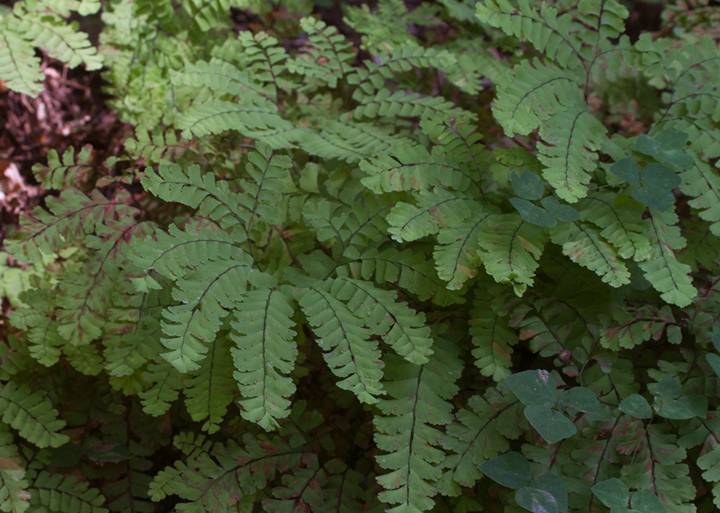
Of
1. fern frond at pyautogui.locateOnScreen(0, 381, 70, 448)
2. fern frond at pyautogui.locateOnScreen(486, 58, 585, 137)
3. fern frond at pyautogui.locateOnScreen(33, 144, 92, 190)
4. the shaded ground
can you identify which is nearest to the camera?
fern frond at pyautogui.locateOnScreen(486, 58, 585, 137)

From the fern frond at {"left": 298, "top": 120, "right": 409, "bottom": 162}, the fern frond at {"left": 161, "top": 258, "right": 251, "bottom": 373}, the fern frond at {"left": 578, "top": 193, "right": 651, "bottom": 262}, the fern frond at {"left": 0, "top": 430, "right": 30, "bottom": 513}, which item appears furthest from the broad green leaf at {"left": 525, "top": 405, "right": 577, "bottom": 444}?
the fern frond at {"left": 0, "top": 430, "right": 30, "bottom": 513}

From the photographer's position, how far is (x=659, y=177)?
157 cm

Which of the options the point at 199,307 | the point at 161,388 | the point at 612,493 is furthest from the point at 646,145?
the point at 161,388

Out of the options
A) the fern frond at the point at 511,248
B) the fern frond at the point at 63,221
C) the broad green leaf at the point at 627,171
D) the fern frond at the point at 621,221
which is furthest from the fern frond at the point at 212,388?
the broad green leaf at the point at 627,171

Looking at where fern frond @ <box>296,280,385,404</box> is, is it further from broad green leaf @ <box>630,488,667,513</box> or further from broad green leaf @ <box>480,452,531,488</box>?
broad green leaf @ <box>630,488,667,513</box>

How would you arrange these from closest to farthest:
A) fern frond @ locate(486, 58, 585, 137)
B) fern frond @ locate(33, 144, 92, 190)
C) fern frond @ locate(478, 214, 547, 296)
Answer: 1. fern frond @ locate(478, 214, 547, 296)
2. fern frond @ locate(486, 58, 585, 137)
3. fern frond @ locate(33, 144, 92, 190)

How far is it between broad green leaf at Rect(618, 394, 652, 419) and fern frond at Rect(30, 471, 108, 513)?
5.72 ft

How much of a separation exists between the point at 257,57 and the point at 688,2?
92.7 inches

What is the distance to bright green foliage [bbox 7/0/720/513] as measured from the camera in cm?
144

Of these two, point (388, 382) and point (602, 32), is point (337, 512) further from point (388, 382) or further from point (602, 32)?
point (602, 32)

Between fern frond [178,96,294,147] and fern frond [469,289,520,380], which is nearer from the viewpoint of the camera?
fern frond [469,289,520,380]

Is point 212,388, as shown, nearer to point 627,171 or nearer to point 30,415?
point 30,415

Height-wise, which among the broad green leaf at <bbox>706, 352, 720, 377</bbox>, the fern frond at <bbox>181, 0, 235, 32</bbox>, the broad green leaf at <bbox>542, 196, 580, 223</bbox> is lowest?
the broad green leaf at <bbox>706, 352, 720, 377</bbox>

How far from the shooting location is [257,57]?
2111 mm
